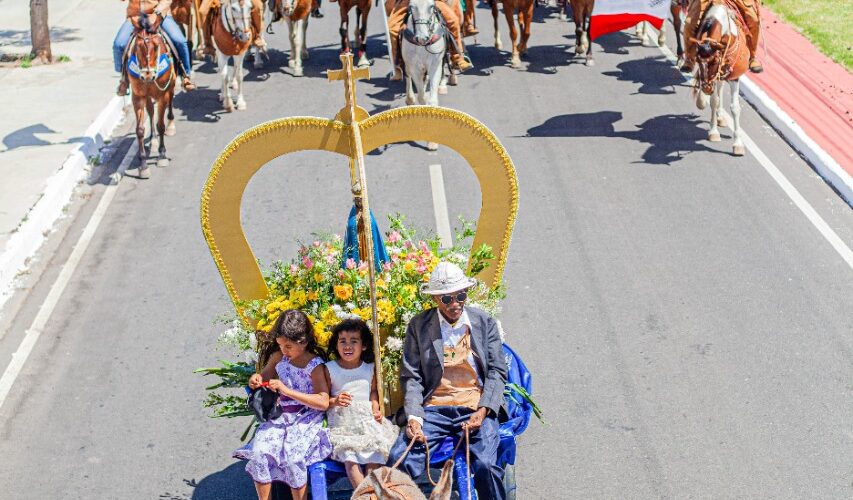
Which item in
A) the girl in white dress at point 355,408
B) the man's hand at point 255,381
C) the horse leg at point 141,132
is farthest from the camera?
the horse leg at point 141,132

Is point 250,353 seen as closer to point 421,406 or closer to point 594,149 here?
point 421,406

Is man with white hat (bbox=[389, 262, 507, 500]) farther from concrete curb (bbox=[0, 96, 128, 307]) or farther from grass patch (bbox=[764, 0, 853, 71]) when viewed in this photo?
grass patch (bbox=[764, 0, 853, 71])

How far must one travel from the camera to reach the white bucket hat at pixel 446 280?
7.13 meters

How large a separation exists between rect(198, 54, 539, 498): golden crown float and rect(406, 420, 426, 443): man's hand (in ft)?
0.75

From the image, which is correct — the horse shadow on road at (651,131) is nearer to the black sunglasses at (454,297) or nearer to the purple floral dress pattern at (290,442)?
the black sunglasses at (454,297)

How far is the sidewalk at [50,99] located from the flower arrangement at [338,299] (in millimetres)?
4979

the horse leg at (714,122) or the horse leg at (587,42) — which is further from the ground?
the horse leg at (587,42)

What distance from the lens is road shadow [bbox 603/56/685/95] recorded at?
1727cm

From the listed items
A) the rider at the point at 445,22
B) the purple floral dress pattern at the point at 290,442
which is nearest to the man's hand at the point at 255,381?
the purple floral dress pattern at the point at 290,442

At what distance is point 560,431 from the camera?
8.89 meters

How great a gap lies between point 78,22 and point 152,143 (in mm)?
8161

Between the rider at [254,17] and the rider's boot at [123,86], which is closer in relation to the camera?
the rider's boot at [123,86]

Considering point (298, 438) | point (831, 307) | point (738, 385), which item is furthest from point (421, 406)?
point (831, 307)

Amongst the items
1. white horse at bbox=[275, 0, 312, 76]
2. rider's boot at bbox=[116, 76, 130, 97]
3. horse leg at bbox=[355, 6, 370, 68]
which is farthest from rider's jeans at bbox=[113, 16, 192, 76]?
horse leg at bbox=[355, 6, 370, 68]
